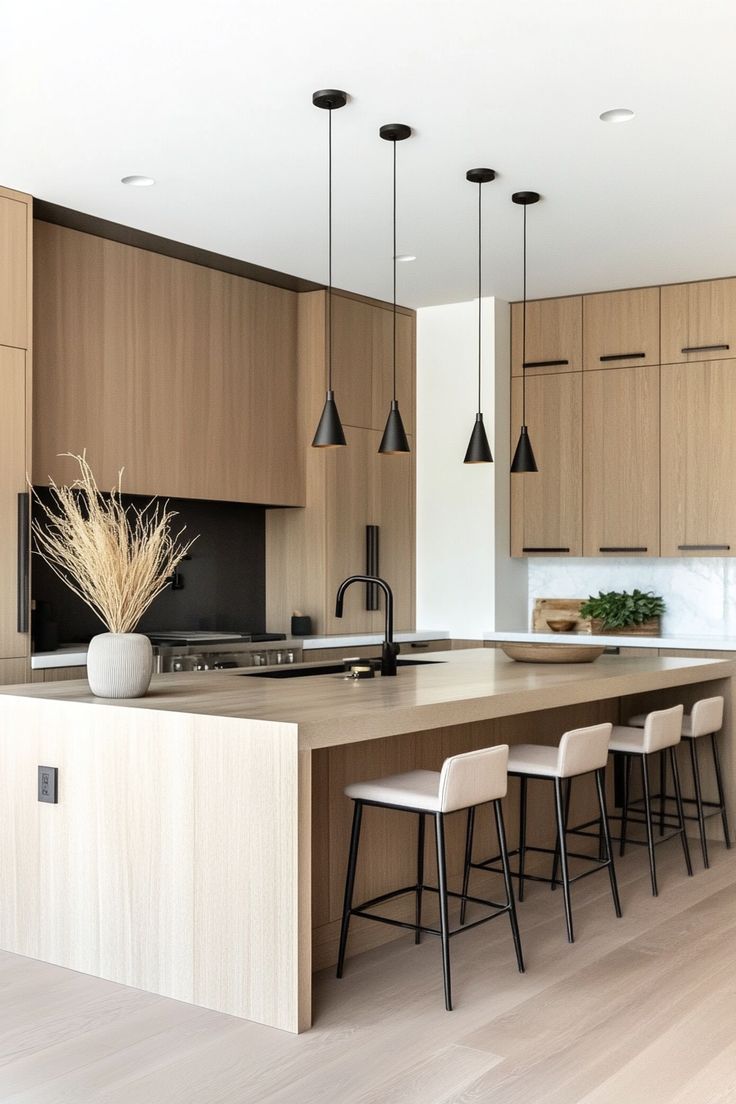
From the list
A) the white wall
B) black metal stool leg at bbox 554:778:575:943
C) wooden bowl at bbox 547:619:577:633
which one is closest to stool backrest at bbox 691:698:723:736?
black metal stool leg at bbox 554:778:575:943

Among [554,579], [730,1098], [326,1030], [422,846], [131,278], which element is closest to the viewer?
[730,1098]

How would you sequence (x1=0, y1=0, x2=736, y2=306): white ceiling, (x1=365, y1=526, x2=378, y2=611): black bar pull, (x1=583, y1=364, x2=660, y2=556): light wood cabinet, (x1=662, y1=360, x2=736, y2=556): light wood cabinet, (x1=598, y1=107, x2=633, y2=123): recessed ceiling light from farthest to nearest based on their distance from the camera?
(x1=365, y1=526, x2=378, y2=611): black bar pull → (x1=583, y1=364, x2=660, y2=556): light wood cabinet → (x1=662, y1=360, x2=736, y2=556): light wood cabinet → (x1=598, y1=107, x2=633, y2=123): recessed ceiling light → (x1=0, y1=0, x2=736, y2=306): white ceiling

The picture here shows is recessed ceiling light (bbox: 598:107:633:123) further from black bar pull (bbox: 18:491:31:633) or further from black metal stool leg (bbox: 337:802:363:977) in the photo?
black bar pull (bbox: 18:491:31:633)

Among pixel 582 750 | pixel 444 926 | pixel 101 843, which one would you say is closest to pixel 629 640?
pixel 582 750

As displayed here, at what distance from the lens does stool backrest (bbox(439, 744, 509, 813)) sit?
320 cm

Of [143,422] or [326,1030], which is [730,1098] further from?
[143,422]

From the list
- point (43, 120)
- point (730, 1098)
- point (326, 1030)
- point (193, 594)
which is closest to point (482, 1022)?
point (326, 1030)

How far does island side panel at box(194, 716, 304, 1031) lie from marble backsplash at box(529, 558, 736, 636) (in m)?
4.23

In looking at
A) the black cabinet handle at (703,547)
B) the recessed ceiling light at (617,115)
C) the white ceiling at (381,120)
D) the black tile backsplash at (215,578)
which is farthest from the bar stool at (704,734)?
the black tile backsplash at (215,578)

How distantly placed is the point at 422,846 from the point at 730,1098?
1.35 meters

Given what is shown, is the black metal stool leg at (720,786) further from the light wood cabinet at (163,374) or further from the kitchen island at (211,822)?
the light wood cabinet at (163,374)

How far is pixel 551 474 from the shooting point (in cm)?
686

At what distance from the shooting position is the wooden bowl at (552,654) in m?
4.72

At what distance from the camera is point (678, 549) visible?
6.46 metres
